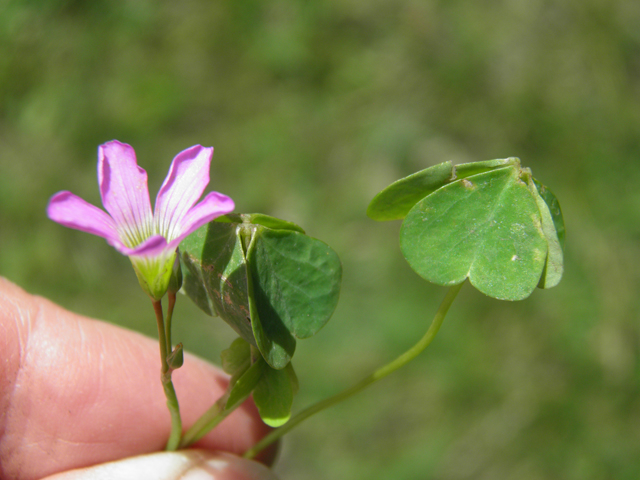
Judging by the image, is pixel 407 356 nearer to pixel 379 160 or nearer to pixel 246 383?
pixel 246 383

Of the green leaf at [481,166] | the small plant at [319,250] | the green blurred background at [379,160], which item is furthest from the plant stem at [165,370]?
the green blurred background at [379,160]

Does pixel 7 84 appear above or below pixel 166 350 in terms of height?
above

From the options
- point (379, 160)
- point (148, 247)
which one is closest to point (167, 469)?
point (148, 247)

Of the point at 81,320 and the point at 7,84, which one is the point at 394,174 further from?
the point at 7,84

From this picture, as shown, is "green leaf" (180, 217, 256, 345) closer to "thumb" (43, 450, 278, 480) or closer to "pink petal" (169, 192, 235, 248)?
"pink petal" (169, 192, 235, 248)

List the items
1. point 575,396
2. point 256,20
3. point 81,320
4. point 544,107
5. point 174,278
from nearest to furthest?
point 174,278 → point 81,320 → point 575,396 → point 544,107 → point 256,20

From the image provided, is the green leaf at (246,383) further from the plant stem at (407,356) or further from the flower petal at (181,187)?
the flower petal at (181,187)

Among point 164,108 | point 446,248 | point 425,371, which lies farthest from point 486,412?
point 164,108
